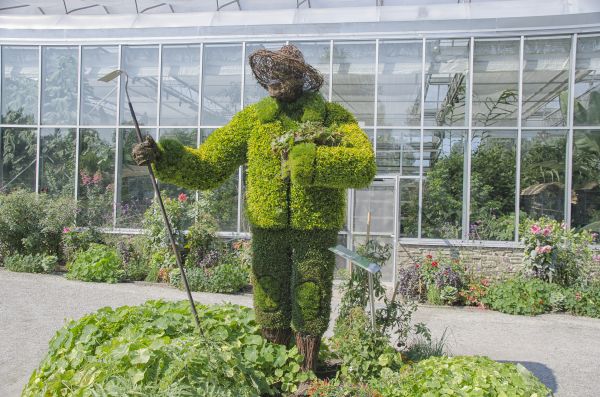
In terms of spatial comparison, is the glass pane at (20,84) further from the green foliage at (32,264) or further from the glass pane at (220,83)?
the glass pane at (220,83)

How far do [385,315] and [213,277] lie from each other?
413cm

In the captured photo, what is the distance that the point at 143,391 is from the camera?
8.15ft

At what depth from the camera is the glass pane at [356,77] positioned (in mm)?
8898

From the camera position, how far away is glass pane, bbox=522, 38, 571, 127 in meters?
8.35

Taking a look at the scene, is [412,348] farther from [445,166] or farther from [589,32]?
[589,32]

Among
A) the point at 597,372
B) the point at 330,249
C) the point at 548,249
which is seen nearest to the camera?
the point at 330,249

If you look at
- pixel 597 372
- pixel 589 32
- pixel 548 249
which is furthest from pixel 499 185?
pixel 597 372

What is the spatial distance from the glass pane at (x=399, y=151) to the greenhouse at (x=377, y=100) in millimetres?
19

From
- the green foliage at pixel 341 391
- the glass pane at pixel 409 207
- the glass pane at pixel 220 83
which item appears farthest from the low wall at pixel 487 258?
the green foliage at pixel 341 391

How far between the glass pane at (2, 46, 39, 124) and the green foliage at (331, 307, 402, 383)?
8.87m

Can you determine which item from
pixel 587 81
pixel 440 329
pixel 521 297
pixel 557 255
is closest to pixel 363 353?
pixel 440 329

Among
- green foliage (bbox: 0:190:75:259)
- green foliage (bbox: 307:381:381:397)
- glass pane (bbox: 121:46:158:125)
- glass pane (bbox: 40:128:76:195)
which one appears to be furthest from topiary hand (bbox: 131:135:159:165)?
glass pane (bbox: 40:128:76:195)

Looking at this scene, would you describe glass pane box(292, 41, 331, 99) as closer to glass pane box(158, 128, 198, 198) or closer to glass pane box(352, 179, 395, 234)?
glass pane box(352, 179, 395, 234)

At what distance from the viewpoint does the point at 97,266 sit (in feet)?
26.4
